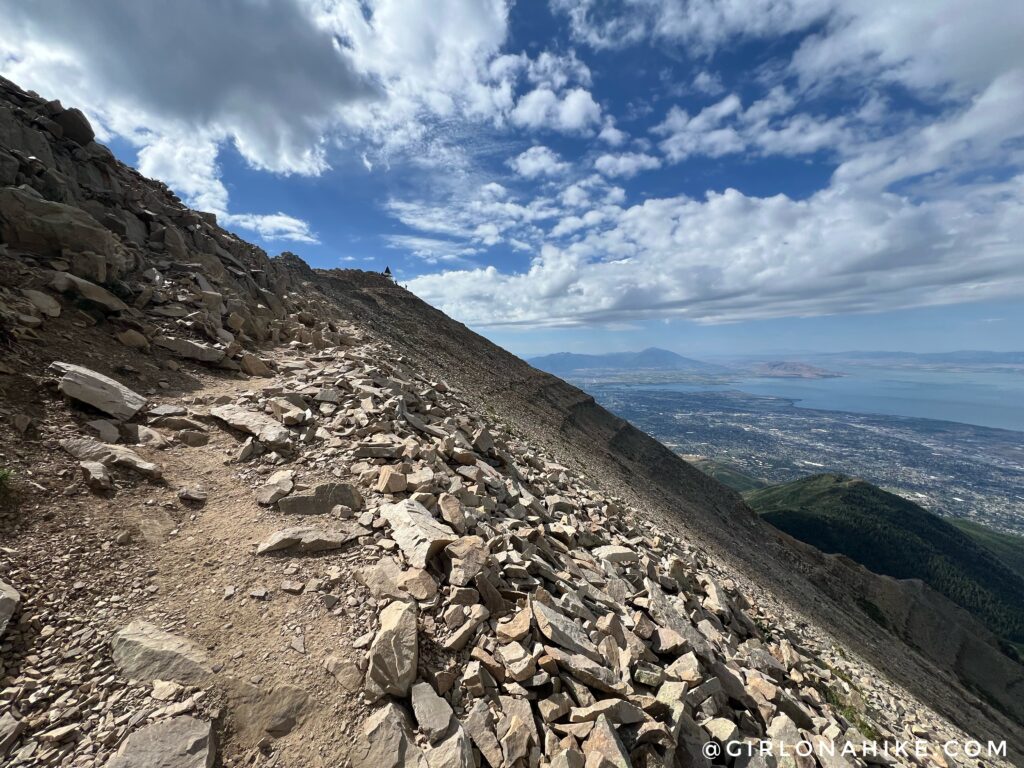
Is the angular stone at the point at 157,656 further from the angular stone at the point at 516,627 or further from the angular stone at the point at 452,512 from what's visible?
the angular stone at the point at 452,512

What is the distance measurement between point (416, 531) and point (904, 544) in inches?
5495

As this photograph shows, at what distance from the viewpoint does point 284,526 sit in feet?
24.9

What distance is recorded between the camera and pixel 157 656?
5098 mm

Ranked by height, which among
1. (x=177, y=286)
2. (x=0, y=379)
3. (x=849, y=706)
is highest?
(x=177, y=286)

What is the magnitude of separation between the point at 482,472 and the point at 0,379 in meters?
9.75

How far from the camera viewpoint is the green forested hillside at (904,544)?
9481 cm

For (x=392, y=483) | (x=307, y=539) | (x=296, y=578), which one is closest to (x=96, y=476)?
(x=307, y=539)

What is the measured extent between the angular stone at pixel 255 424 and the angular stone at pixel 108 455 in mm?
1994

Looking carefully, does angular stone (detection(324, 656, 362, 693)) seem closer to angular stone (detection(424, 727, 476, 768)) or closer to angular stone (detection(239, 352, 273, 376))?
angular stone (detection(424, 727, 476, 768))

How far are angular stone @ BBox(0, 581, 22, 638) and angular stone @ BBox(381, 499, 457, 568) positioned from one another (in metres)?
4.54

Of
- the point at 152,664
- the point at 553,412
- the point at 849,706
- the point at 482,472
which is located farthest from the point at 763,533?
the point at 152,664

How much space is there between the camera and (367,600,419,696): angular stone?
543 centimetres

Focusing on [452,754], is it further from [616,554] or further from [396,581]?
[616,554]

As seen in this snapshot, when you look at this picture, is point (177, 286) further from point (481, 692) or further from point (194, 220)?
point (481, 692)
